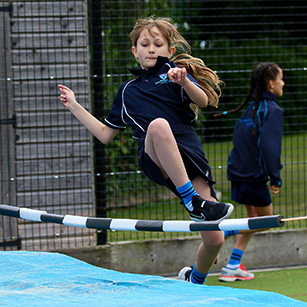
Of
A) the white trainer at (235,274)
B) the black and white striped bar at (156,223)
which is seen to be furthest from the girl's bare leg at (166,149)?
the white trainer at (235,274)

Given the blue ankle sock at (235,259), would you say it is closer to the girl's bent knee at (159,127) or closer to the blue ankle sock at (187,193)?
the blue ankle sock at (187,193)

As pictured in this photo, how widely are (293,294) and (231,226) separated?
2.30 metres

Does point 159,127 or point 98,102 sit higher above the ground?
point 98,102

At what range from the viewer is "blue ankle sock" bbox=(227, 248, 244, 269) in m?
5.19

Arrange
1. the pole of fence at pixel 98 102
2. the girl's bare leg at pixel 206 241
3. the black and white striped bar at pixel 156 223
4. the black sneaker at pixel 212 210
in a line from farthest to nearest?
the pole of fence at pixel 98 102 → the girl's bare leg at pixel 206 241 → the black sneaker at pixel 212 210 → the black and white striped bar at pixel 156 223

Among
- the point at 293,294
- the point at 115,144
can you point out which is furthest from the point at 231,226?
the point at 115,144

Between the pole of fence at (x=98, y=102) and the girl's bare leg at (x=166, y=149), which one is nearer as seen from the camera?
the girl's bare leg at (x=166, y=149)

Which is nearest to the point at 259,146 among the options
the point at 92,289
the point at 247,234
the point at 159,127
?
the point at 247,234

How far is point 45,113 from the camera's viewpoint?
5609 millimetres

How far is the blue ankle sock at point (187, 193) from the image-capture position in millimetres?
3242

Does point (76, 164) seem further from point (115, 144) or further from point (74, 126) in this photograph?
point (115, 144)

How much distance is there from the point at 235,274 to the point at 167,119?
7.62 ft

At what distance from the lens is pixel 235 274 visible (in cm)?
523

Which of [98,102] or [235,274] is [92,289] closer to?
[235,274]
